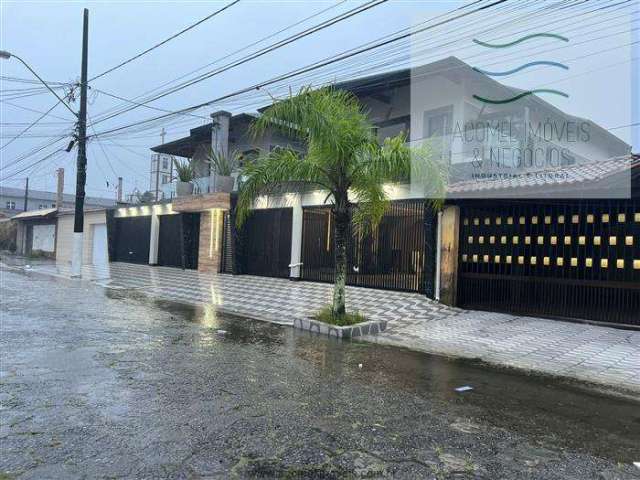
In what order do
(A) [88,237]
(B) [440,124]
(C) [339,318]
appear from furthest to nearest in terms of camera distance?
(A) [88,237], (B) [440,124], (C) [339,318]

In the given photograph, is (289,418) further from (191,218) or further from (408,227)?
(191,218)

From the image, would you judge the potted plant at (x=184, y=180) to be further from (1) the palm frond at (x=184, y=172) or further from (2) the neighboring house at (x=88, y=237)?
(2) the neighboring house at (x=88, y=237)

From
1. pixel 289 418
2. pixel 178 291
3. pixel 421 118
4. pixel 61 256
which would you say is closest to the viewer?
pixel 289 418

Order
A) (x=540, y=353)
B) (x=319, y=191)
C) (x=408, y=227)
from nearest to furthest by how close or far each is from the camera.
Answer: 1. (x=540, y=353)
2. (x=408, y=227)
3. (x=319, y=191)

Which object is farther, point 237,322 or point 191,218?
point 191,218

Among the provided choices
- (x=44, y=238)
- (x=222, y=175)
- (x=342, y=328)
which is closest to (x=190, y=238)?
(x=222, y=175)

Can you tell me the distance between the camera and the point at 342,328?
25.7ft

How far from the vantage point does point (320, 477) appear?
2844mm

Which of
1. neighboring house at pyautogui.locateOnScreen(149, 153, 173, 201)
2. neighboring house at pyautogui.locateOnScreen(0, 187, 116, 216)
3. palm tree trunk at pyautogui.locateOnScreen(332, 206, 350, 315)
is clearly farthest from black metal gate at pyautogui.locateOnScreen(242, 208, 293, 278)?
neighboring house at pyautogui.locateOnScreen(0, 187, 116, 216)

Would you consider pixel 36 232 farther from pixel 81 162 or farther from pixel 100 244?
pixel 81 162

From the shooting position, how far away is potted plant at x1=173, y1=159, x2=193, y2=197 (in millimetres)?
20570

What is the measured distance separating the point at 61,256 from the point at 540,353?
31.6 metres

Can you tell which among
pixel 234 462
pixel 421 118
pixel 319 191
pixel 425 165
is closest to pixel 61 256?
pixel 319 191

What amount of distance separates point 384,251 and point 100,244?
22.0 metres
